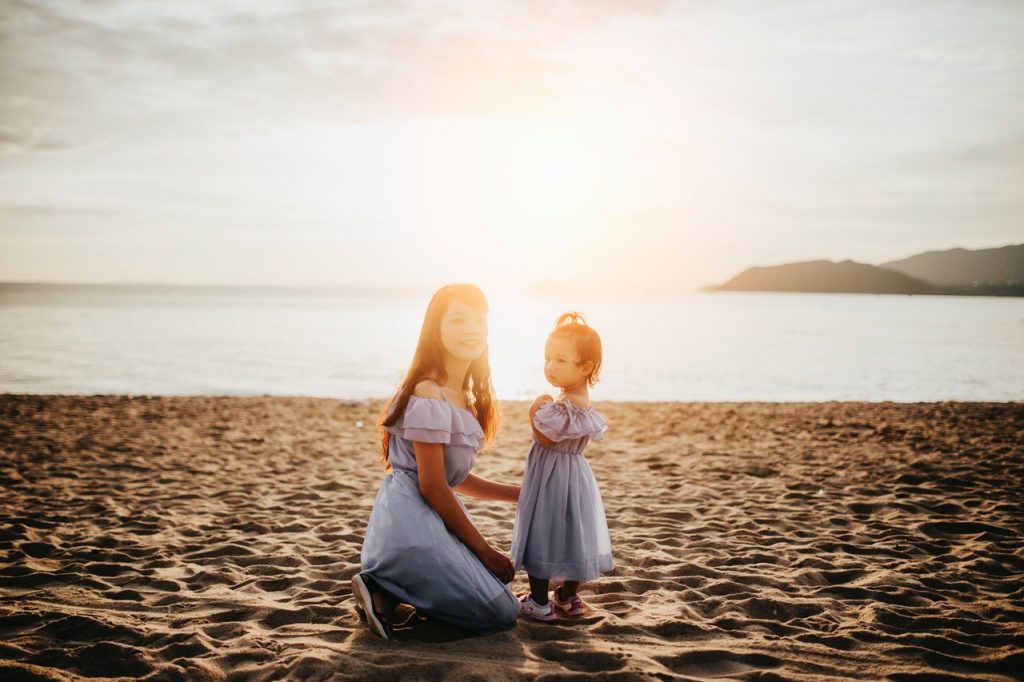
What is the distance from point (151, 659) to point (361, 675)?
3.48ft

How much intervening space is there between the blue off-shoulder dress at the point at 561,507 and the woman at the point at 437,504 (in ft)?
0.73

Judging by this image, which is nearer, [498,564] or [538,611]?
[498,564]

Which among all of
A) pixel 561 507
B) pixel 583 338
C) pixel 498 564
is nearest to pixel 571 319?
pixel 583 338

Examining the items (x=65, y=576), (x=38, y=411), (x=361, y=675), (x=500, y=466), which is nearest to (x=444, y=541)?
Result: (x=361, y=675)

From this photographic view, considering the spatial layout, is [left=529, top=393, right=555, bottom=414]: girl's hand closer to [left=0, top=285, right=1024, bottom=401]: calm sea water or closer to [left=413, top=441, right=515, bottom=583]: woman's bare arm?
[left=413, top=441, right=515, bottom=583]: woman's bare arm

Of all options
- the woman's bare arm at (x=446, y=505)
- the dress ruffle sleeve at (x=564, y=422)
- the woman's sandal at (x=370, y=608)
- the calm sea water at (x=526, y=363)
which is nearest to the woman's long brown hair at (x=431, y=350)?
the woman's bare arm at (x=446, y=505)

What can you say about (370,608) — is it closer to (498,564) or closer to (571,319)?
(498,564)

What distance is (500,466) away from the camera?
27.1 ft

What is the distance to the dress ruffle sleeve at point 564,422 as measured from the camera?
3.53m

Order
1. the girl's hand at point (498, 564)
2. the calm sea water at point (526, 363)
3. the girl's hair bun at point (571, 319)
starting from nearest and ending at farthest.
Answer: the girl's hand at point (498, 564), the girl's hair bun at point (571, 319), the calm sea water at point (526, 363)

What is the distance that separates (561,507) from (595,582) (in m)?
0.99

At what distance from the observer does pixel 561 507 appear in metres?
3.61

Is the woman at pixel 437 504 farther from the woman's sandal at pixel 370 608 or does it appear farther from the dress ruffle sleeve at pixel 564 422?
the dress ruffle sleeve at pixel 564 422

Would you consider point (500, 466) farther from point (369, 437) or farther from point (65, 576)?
point (65, 576)
